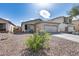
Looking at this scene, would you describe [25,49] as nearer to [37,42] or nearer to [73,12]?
[37,42]

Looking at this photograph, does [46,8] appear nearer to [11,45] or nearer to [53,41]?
[53,41]

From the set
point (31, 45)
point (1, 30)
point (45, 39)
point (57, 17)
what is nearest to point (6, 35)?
point (1, 30)

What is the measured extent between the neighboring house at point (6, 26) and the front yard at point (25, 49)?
0.46ft

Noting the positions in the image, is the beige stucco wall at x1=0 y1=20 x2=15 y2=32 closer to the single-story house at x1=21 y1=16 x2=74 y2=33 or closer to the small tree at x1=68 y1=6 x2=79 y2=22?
the single-story house at x1=21 y1=16 x2=74 y2=33

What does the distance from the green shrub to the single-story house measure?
144mm

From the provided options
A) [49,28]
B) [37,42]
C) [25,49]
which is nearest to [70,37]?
[49,28]

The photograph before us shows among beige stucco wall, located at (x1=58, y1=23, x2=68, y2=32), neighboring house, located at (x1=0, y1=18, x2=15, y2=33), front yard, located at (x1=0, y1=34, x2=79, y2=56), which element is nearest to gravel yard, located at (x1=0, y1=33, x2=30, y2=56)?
front yard, located at (x1=0, y1=34, x2=79, y2=56)

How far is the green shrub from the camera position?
3.47 meters

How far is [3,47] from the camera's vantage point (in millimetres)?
3549

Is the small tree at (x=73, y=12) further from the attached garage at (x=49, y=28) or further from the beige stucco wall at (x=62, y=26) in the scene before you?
the attached garage at (x=49, y=28)

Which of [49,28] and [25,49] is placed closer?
[25,49]

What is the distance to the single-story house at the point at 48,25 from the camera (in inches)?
142

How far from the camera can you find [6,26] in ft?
12.2

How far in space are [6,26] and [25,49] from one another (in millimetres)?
639
